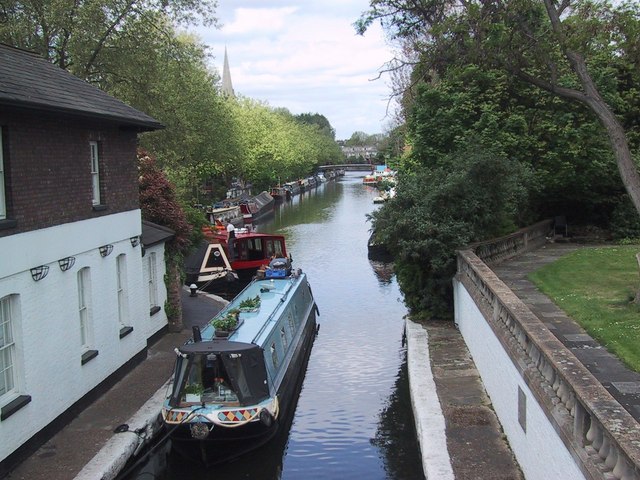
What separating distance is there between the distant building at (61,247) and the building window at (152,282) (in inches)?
47.7

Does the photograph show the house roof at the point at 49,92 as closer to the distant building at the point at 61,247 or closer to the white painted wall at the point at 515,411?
the distant building at the point at 61,247

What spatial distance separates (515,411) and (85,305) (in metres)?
8.05

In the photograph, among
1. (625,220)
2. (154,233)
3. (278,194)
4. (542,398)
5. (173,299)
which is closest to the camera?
(542,398)

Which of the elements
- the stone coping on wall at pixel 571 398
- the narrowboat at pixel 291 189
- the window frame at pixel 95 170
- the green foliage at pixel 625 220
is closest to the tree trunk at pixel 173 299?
the window frame at pixel 95 170

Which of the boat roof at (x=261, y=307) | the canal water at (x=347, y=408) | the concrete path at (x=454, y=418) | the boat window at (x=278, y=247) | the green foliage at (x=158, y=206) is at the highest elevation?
the green foliage at (x=158, y=206)

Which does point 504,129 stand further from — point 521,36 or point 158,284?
point 158,284

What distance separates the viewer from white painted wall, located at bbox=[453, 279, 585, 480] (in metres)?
7.38

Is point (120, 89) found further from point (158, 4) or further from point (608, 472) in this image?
point (608, 472)

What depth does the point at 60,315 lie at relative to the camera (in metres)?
11.7

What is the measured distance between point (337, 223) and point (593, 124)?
113 feet

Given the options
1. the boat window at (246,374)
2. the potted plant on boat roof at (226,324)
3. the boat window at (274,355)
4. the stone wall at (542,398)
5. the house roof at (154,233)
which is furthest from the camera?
the house roof at (154,233)

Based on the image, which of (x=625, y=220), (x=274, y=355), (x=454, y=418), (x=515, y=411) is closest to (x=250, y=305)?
(x=274, y=355)

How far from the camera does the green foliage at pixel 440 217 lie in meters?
17.7

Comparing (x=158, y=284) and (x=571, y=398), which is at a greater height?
(x=571, y=398)
